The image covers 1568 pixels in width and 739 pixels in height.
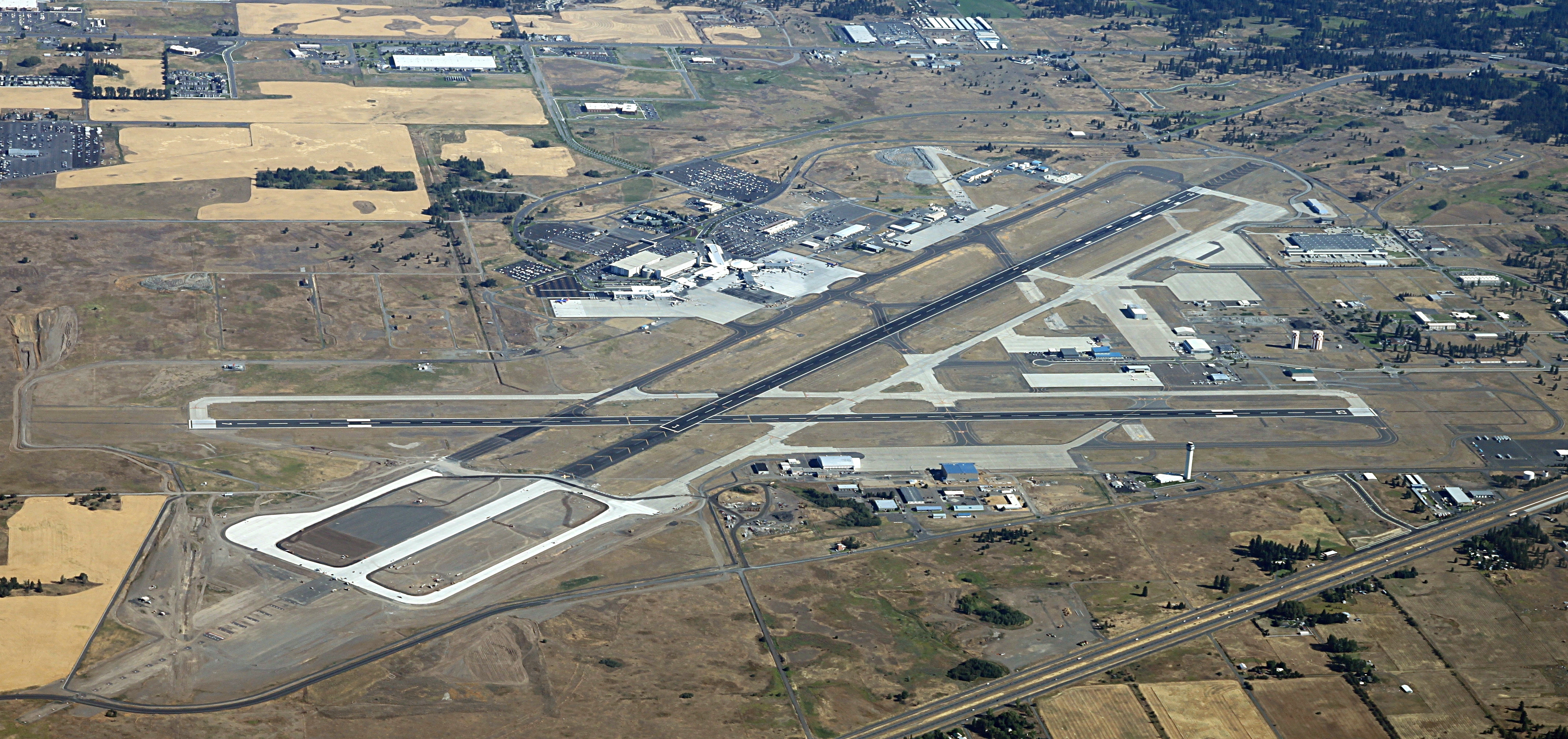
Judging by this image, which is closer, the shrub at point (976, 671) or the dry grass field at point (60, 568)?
the dry grass field at point (60, 568)

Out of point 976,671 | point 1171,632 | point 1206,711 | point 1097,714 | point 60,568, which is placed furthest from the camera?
point 1171,632

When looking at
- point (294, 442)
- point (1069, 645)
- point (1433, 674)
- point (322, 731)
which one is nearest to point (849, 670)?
point (1069, 645)

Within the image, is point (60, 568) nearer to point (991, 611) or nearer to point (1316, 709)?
point (991, 611)

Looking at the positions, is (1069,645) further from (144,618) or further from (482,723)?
(144,618)

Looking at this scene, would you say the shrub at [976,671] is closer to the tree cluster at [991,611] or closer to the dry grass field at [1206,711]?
the tree cluster at [991,611]

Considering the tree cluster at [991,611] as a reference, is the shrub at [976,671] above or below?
above

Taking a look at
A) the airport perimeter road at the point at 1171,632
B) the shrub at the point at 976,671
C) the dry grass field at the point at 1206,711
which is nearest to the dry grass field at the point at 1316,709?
the dry grass field at the point at 1206,711

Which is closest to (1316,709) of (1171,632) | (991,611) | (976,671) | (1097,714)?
(1171,632)
